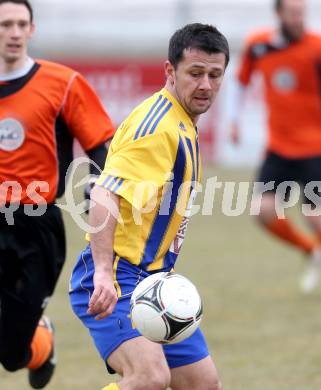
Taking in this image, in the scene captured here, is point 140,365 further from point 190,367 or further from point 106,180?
point 106,180

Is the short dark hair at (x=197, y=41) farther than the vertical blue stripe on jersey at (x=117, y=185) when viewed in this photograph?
Yes

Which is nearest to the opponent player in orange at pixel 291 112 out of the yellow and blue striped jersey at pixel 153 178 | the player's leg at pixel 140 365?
the yellow and blue striped jersey at pixel 153 178

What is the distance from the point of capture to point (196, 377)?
447cm

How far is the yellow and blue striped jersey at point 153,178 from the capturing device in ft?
13.9

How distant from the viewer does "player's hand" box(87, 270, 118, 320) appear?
13.2ft

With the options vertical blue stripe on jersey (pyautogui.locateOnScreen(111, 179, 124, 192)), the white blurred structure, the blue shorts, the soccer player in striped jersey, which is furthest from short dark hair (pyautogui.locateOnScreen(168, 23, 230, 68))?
the white blurred structure

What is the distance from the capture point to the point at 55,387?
614 centimetres

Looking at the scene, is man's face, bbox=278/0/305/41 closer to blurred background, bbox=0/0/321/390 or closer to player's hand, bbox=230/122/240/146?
player's hand, bbox=230/122/240/146

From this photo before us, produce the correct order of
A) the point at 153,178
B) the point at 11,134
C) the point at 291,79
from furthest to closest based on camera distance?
the point at 291,79 → the point at 11,134 → the point at 153,178

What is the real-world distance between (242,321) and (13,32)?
3379 mm

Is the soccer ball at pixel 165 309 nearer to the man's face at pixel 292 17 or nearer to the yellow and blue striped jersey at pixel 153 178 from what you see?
the yellow and blue striped jersey at pixel 153 178

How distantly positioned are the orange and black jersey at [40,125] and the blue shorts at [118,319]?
88cm

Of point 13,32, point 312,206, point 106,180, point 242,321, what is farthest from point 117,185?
point 312,206

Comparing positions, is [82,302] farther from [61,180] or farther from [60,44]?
[60,44]
